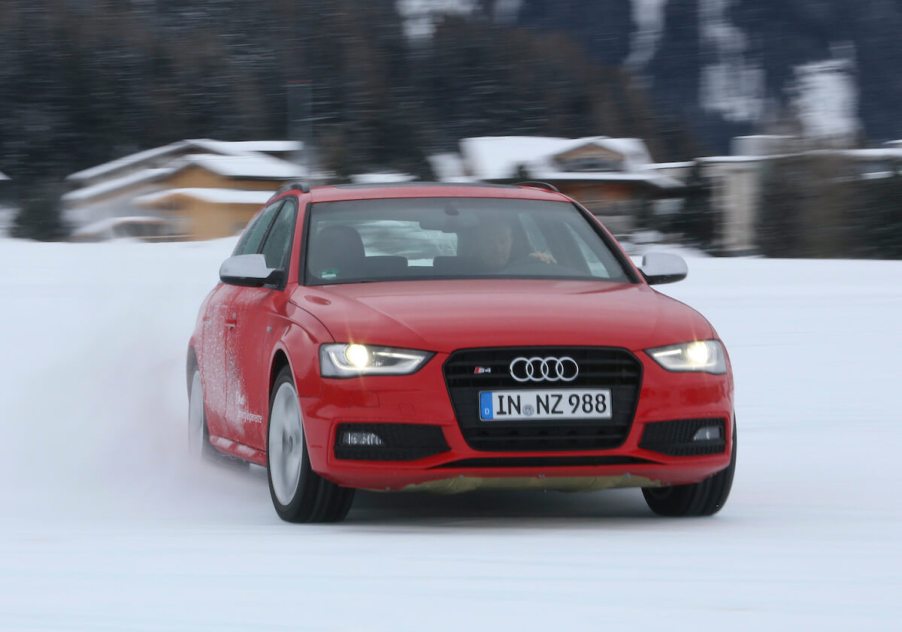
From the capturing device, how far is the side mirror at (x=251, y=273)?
7359 mm

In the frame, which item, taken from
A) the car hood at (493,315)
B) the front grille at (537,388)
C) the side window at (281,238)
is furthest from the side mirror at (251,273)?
the front grille at (537,388)

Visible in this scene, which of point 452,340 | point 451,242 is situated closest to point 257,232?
point 451,242

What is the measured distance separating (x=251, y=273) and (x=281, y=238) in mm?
718

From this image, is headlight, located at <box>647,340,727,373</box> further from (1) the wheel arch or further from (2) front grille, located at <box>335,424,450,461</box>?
(1) the wheel arch

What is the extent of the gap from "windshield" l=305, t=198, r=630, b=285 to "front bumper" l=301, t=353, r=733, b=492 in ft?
3.47

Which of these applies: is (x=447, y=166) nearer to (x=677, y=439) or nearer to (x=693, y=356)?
(x=693, y=356)

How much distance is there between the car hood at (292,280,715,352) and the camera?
20.2ft

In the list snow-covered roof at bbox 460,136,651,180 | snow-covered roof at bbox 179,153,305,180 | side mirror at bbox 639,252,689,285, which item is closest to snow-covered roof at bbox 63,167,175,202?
snow-covered roof at bbox 179,153,305,180

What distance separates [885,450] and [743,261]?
65.6ft

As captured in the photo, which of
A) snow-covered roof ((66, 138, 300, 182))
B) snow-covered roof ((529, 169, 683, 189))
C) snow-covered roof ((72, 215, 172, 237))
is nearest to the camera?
snow-covered roof ((72, 215, 172, 237))

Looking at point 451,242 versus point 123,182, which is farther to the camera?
point 123,182

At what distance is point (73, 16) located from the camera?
9812 centimetres

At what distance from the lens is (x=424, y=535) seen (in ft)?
19.4

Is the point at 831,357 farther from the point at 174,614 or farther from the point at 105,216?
the point at 105,216
